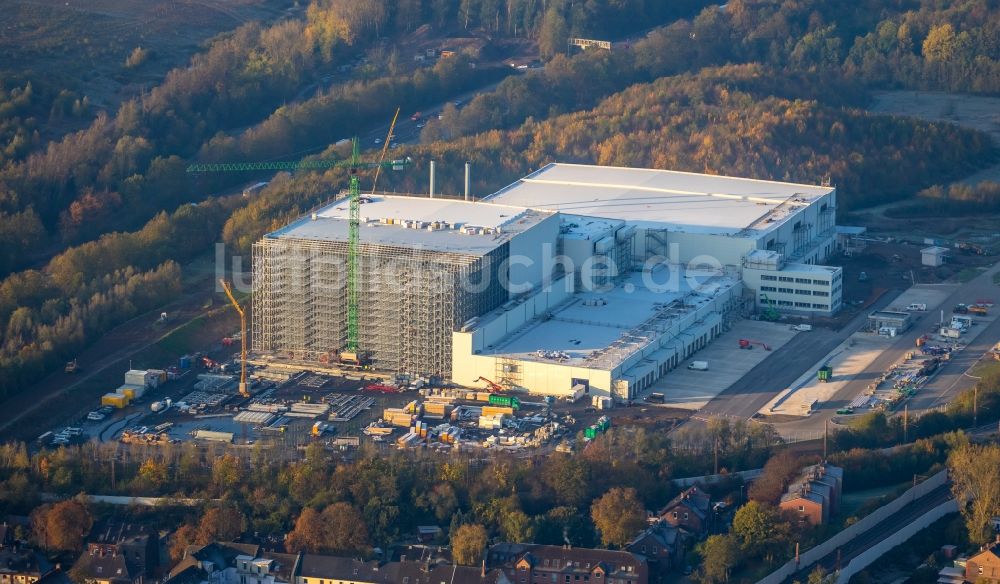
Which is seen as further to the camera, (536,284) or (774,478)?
(536,284)

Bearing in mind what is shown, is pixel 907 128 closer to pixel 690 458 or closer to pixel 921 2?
pixel 921 2

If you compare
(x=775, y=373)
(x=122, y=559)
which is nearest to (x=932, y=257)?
(x=775, y=373)

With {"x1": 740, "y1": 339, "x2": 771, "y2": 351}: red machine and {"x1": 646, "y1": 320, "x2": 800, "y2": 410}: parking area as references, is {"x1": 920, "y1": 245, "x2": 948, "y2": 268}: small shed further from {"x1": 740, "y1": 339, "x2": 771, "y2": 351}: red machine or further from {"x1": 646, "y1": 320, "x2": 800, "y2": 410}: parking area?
{"x1": 740, "y1": 339, "x2": 771, "y2": 351}: red machine

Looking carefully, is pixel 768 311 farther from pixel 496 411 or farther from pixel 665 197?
pixel 496 411

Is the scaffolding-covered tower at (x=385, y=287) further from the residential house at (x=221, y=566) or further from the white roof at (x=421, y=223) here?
the residential house at (x=221, y=566)

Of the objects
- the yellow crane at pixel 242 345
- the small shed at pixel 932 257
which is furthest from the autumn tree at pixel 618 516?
the small shed at pixel 932 257

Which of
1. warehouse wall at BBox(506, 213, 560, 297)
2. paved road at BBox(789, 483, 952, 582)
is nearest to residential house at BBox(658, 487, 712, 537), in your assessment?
paved road at BBox(789, 483, 952, 582)
